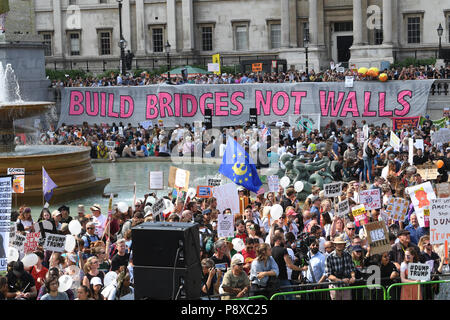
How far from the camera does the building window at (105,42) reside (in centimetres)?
5947

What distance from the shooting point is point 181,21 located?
57.0 metres

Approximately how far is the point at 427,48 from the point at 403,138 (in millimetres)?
23547

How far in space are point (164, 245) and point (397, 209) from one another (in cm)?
701

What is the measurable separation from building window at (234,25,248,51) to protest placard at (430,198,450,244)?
44.9m

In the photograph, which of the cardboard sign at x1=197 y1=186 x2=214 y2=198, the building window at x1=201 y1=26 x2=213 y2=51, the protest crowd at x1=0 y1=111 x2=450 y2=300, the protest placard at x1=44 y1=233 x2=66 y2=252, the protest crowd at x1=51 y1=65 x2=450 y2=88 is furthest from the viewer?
the building window at x1=201 y1=26 x2=213 y2=51

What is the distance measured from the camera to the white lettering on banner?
35250 millimetres

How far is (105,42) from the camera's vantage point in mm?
59562

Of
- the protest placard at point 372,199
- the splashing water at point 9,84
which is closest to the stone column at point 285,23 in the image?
the splashing water at point 9,84

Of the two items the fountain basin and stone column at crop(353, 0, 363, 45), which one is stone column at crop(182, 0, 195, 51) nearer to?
stone column at crop(353, 0, 363, 45)

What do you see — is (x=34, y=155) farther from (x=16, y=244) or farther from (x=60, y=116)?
(x=60, y=116)

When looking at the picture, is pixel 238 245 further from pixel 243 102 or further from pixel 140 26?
pixel 140 26

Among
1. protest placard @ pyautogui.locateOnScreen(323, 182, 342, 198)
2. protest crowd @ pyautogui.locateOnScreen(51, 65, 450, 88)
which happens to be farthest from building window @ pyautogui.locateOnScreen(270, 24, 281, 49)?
protest placard @ pyautogui.locateOnScreen(323, 182, 342, 198)

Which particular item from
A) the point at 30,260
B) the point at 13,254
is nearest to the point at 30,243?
the point at 13,254
